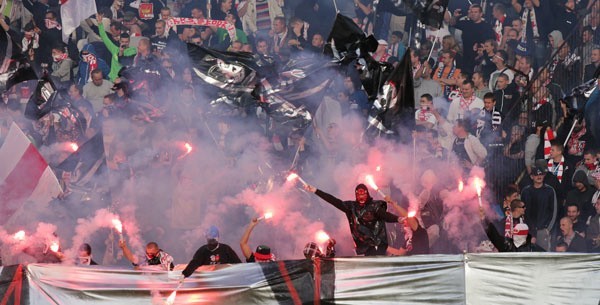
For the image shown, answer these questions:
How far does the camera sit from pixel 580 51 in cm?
1135

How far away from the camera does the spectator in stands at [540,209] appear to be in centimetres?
1059


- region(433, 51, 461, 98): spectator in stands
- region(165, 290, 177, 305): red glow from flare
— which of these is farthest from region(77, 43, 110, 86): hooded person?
region(165, 290, 177, 305): red glow from flare

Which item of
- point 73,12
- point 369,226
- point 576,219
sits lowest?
point 576,219

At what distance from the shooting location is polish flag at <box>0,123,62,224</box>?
1042 cm

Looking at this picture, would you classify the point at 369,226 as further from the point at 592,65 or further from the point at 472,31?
the point at 592,65

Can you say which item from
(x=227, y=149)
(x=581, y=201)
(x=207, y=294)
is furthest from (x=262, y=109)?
(x=207, y=294)

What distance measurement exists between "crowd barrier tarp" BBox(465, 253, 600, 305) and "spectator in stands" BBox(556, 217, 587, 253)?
145 inches

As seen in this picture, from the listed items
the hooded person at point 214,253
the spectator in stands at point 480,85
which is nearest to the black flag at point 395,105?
the spectator in stands at point 480,85

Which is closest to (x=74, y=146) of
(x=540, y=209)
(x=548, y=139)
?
(x=540, y=209)

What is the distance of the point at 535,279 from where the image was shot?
668cm

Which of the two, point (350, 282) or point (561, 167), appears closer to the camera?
point (350, 282)

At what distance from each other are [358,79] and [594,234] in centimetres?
335

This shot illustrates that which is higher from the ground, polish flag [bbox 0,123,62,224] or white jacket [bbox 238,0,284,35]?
white jacket [bbox 238,0,284,35]

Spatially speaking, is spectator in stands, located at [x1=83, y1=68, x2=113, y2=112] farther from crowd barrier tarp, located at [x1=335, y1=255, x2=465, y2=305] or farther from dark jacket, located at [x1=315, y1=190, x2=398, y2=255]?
crowd barrier tarp, located at [x1=335, y1=255, x2=465, y2=305]
